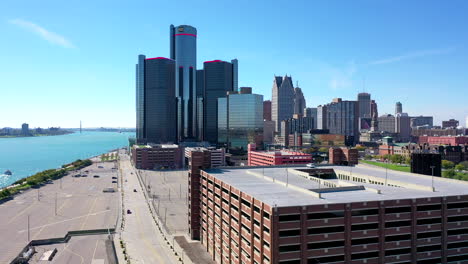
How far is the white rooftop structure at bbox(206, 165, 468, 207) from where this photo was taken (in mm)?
51906

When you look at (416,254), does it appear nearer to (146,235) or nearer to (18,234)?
(146,235)

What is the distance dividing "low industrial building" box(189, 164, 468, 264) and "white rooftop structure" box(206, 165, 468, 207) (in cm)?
16

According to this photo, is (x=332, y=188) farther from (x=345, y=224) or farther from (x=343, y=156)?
(x=343, y=156)

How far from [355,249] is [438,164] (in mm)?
107530

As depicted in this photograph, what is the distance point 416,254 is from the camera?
50.6m

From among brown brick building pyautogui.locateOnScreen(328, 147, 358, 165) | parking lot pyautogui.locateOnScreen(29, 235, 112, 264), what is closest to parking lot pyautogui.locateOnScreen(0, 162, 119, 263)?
parking lot pyautogui.locateOnScreen(29, 235, 112, 264)

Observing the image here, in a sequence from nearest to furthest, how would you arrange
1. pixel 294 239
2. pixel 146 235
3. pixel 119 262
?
pixel 294 239, pixel 119 262, pixel 146 235

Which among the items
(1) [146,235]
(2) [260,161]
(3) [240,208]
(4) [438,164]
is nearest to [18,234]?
(1) [146,235]

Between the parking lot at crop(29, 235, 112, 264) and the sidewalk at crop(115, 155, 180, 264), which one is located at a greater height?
the sidewalk at crop(115, 155, 180, 264)

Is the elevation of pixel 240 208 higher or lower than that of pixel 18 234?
higher

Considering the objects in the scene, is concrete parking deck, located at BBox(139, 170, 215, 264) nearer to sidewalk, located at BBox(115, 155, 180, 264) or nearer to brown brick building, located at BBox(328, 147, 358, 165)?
sidewalk, located at BBox(115, 155, 180, 264)

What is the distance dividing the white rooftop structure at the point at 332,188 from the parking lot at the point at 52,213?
139ft

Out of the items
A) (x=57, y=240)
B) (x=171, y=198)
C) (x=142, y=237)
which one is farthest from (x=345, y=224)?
(x=171, y=198)

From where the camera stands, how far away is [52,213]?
10719 centimetres
